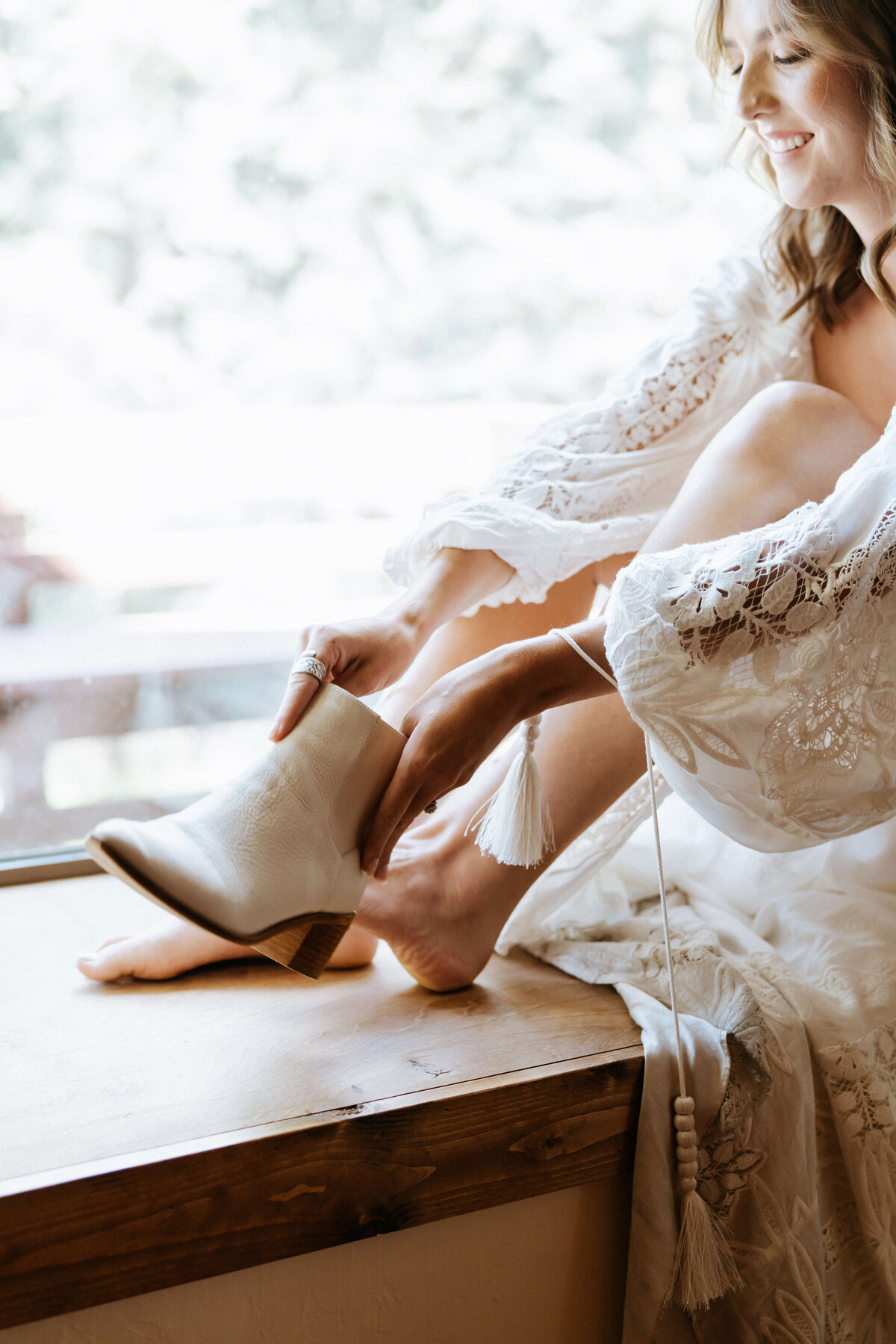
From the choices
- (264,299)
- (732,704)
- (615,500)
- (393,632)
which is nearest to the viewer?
(732,704)

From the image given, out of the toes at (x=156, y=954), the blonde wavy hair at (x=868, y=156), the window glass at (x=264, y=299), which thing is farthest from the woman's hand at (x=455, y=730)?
the window glass at (x=264, y=299)

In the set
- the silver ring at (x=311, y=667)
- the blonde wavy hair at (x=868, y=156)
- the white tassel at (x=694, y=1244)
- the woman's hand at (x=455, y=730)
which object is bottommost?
the white tassel at (x=694, y=1244)

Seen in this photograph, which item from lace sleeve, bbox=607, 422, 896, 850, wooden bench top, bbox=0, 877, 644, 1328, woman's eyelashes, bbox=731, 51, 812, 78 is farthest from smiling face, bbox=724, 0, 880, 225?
wooden bench top, bbox=0, 877, 644, 1328

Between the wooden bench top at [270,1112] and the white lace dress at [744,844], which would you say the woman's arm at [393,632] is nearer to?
the white lace dress at [744,844]

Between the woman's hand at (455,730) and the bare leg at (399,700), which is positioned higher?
the woman's hand at (455,730)

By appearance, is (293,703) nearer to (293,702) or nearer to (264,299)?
(293,702)

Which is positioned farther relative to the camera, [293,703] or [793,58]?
[793,58]

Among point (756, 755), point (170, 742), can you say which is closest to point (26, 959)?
point (170, 742)

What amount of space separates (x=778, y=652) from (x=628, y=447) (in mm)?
469

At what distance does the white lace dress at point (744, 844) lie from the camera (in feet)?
2.28

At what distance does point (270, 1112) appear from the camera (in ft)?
2.33

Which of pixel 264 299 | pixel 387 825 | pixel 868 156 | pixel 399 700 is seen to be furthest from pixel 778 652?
pixel 264 299

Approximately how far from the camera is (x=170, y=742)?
4.81 feet

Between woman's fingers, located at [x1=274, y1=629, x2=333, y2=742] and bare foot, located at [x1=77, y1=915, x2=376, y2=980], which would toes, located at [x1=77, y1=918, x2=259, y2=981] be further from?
woman's fingers, located at [x1=274, y1=629, x2=333, y2=742]
